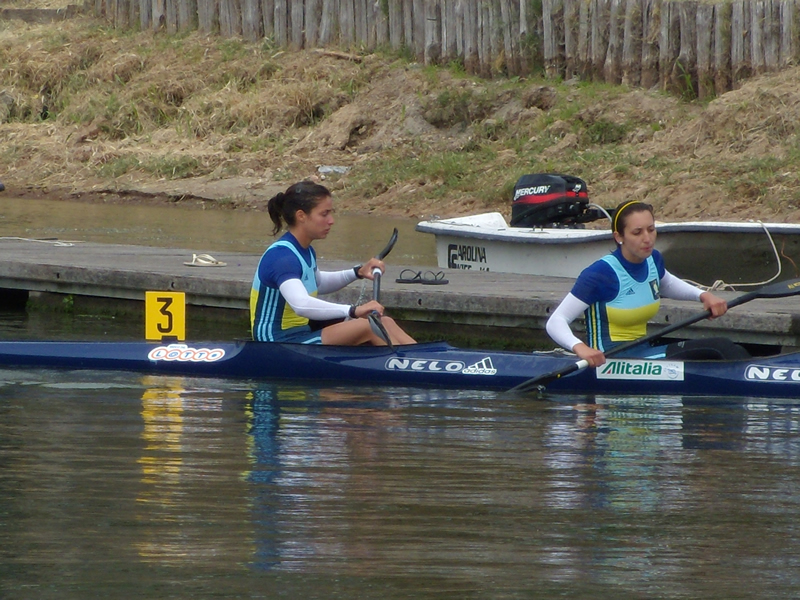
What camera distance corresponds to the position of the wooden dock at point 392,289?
26.0 ft

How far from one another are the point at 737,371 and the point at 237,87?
15757 mm

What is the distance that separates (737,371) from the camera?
666 centimetres

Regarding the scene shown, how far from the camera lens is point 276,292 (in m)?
Result: 6.91

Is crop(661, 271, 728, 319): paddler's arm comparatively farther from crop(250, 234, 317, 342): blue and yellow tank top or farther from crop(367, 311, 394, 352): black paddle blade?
crop(250, 234, 317, 342): blue and yellow tank top

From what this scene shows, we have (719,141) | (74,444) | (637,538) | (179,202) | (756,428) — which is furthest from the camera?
(179,202)

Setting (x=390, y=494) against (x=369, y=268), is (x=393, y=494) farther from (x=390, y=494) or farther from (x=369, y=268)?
(x=369, y=268)

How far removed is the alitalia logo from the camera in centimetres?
669

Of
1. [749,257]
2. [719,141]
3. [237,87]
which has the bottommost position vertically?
[749,257]

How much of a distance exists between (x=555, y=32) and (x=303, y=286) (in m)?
12.3

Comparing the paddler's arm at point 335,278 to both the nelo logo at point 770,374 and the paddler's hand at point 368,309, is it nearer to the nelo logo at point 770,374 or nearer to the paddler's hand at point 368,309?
the paddler's hand at point 368,309

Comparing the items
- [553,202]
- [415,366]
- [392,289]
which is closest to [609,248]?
[553,202]

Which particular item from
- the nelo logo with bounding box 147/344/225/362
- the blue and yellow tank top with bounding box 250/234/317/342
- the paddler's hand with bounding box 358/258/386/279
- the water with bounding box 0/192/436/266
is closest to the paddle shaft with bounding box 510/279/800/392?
the paddler's hand with bounding box 358/258/386/279

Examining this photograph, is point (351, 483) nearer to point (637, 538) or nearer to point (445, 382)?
point (637, 538)

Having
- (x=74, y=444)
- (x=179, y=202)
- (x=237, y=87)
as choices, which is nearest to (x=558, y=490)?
(x=74, y=444)
